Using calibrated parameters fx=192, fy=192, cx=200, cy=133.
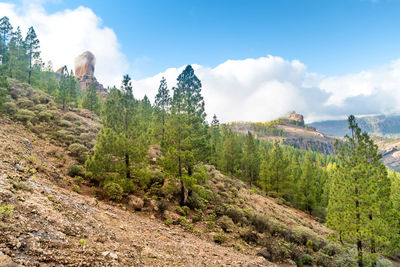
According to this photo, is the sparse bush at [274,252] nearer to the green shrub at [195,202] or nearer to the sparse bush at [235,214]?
the sparse bush at [235,214]

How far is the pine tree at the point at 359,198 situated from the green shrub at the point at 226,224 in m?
7.52

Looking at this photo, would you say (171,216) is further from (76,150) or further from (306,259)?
(76,150)

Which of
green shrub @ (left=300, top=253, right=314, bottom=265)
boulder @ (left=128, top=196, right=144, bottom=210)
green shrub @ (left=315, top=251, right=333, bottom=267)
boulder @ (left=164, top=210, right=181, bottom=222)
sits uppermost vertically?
boulder @ (left=128, top=196, right=144, bottom=210)

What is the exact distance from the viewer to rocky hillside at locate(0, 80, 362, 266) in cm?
628

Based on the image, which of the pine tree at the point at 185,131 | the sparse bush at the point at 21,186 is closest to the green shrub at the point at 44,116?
the pine tree at the point at 185,131

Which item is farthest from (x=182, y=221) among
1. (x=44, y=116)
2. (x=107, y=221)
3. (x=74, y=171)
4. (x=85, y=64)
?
(x=85, y=64)

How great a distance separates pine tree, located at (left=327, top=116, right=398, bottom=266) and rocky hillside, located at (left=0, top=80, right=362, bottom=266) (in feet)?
8.98

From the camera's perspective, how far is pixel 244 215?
19.0 m

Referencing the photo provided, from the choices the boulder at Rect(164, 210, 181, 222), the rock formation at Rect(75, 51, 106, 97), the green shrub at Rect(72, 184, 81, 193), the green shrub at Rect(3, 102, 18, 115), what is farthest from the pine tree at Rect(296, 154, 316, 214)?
the rock formation at Rect(75, 51, 106, 97)

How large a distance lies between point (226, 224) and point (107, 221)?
32.6 ft

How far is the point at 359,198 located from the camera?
13.6m

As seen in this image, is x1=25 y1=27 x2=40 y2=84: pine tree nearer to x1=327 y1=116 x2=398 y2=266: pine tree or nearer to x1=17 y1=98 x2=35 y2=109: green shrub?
x1=17 y1=98 x2=35 y2=109: green shrub

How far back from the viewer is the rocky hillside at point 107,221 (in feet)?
20.6

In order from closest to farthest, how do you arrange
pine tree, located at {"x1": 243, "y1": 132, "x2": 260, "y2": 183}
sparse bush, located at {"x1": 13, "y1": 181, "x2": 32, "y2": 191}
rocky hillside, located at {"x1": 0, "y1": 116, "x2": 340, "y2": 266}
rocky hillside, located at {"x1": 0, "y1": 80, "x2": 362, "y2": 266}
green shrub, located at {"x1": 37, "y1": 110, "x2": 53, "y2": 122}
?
1. rocky hillside, located at {"x1": 0, "y1": 116, "x2": 340, "y2": 266}
2. rocky hillside, located at {"x1": 0, "y1": 80, "x2": 362, "y2": 266}
3. sparse bush, located at {"x1": 13, "y1": 181, "x2": 32, "y2": 191}
4. green shrub, located at {"x1": 37, "y1": 110, "x2": 53, "y2": 122}
5. pine tree, located at {"x1": 243, "y1": 132, "x2": 260, "y2": 183}
